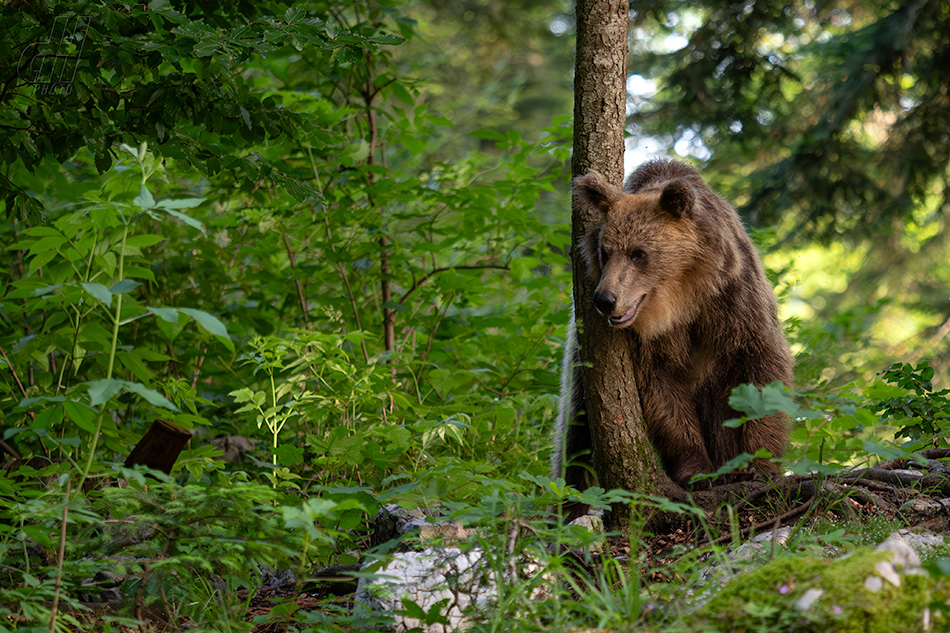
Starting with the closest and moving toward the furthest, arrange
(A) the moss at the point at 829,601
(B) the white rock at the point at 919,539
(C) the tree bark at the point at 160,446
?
(A) the moss at the point at 829,601 → (B) the white rock at the point at 919,539 → (C) the tree bark at the point at 160,446

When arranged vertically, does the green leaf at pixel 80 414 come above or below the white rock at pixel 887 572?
below

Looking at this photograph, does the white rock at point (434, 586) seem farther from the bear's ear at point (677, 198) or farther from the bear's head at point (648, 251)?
the bear's ear at point (677, 198)

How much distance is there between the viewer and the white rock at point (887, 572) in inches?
70.9

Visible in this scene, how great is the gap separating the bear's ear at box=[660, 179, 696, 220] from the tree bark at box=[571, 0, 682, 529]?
0.97 feet

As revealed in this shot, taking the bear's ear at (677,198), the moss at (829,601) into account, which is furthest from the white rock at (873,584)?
the bear's ear at (677,198)

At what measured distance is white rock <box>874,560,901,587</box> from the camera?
70.9 inches

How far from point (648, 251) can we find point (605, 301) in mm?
472

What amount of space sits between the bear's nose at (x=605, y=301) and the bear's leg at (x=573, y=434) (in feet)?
1.20

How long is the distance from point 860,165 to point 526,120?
11.9 m

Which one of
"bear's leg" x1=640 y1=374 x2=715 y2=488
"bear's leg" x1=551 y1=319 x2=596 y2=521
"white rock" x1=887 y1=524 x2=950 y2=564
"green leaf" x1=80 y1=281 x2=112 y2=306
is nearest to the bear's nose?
"bear's leg" x1=551 y1=319 x2=596 y2=521

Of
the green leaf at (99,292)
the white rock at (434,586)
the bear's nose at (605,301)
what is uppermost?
the bear's nose at (605,301)

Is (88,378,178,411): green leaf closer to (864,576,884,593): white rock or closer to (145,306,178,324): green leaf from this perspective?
(145,306,178,324): green leaf

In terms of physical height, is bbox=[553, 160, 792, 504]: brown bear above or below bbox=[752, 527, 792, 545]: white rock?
above

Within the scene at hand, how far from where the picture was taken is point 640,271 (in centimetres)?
352
